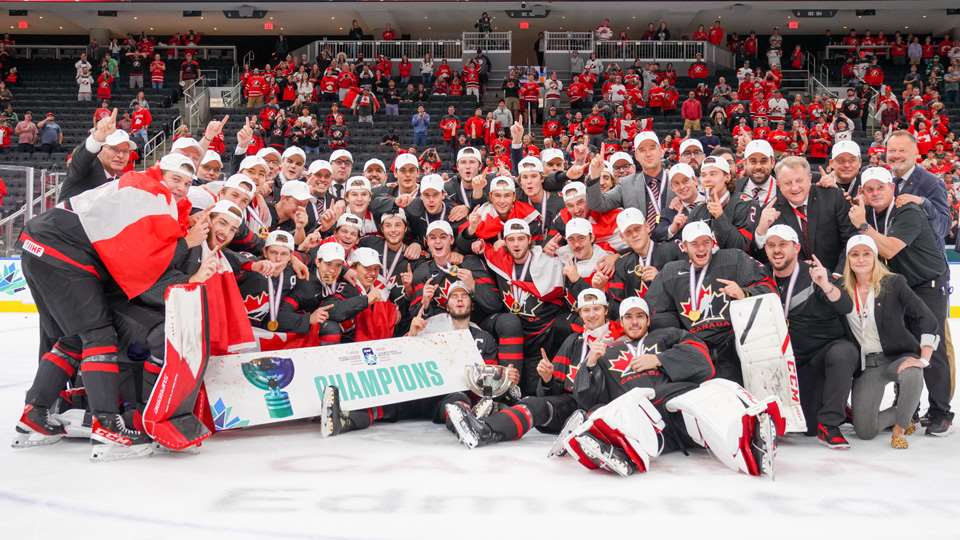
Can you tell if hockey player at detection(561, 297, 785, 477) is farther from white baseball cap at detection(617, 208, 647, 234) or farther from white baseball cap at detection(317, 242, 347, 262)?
white baseball cap at detection(317, 242, 347, 262)

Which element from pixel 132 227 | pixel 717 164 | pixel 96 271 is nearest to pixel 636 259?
pixel 717 164

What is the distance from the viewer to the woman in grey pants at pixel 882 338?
5414 mm

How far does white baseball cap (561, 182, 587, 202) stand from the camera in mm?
6637

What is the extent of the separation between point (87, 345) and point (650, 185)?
3876 mm

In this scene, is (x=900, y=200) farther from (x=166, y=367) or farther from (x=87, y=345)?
(x=87, y=345)

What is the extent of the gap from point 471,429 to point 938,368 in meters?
2.88

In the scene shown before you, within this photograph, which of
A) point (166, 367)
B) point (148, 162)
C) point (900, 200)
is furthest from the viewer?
point (148, 162)

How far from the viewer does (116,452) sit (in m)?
4.81

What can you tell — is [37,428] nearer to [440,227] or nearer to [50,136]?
[440,227]

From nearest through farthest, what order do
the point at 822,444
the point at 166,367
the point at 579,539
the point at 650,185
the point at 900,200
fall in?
the point at 579,539
the point at 166,367
the point at 822,444
the point at 900,200
the point at 650,185

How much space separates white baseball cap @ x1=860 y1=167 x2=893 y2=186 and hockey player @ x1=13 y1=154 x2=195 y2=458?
412 cm

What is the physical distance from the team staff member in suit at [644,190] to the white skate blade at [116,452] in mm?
3407

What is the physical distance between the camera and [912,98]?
67.8ft

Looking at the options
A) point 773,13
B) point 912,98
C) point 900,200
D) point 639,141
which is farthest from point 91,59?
point 900,200
